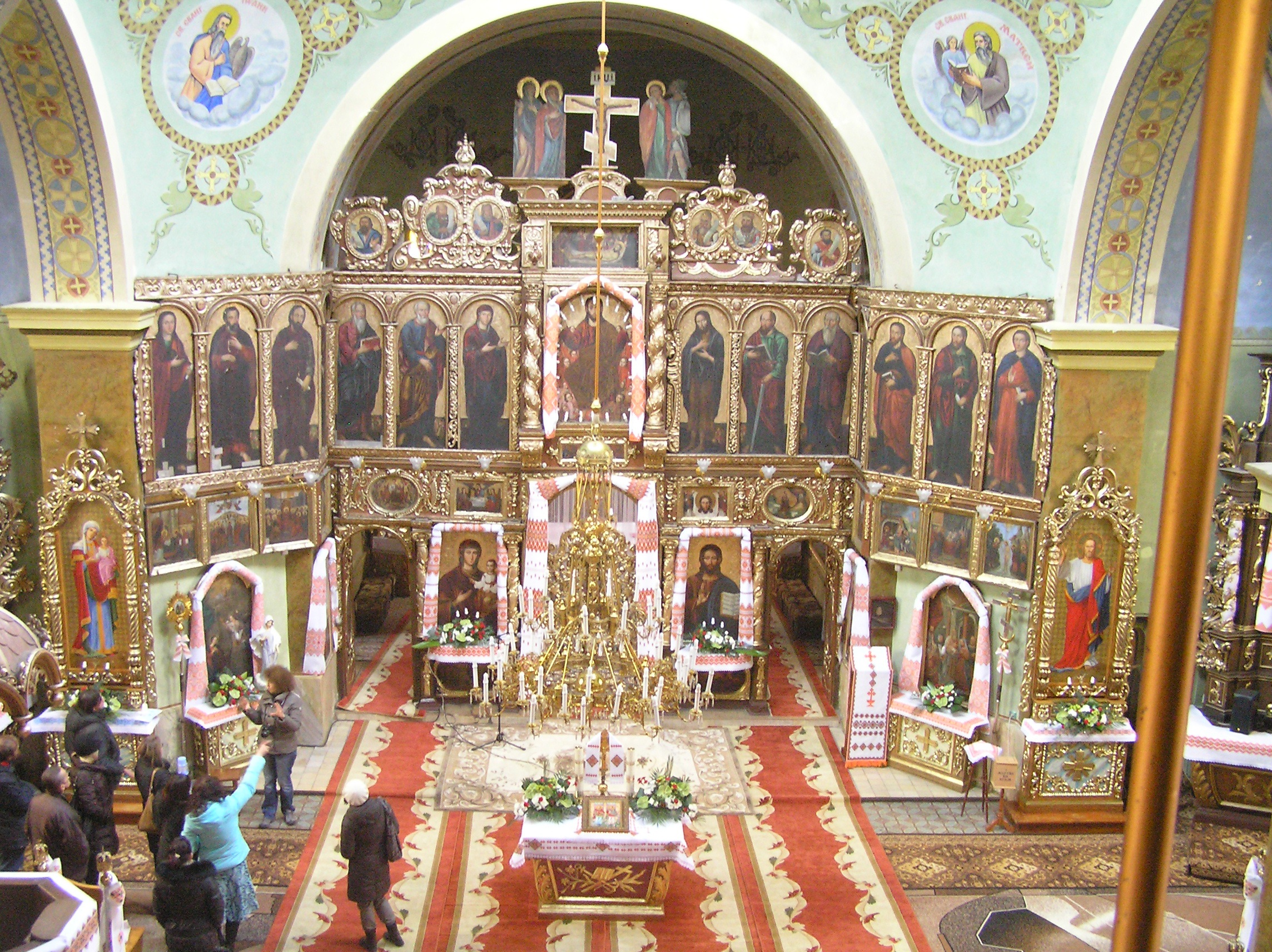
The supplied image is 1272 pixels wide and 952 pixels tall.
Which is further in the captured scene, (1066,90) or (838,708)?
(838,708)

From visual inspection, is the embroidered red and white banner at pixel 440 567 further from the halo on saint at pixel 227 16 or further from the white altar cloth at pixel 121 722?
the halo on saint at pixel 227 16

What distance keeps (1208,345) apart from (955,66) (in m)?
13.2

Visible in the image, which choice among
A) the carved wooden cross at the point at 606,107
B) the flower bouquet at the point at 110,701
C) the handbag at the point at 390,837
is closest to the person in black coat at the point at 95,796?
the flower bouquet at the point at 110,701

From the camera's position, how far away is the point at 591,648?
8.72 meters

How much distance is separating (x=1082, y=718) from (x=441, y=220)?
945cm

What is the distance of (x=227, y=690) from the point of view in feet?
45.3

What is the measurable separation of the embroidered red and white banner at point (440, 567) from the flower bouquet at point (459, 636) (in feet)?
0.47

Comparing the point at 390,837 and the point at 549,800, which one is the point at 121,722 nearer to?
the point at 390,837

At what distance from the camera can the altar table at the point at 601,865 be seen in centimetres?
1102

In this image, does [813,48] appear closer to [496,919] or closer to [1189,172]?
[1189,172]

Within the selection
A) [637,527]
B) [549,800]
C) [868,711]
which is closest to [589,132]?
[637,527]

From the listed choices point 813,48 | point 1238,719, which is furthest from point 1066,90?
point 1238,719

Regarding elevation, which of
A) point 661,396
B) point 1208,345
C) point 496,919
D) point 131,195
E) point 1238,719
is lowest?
point 496,919

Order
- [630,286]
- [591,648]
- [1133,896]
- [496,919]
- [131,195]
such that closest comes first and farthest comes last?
[1133,896] → [591,648] → [496,919] → [131,195] → [630,286]
